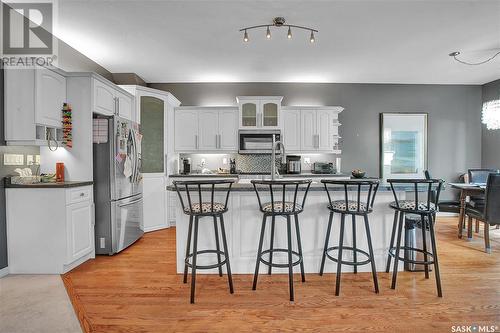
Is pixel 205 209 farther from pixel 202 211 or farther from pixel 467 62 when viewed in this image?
pixel 467 62

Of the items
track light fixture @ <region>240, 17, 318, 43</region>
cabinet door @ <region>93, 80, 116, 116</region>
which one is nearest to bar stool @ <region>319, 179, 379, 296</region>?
track light fixture @ <region>240, 17, 318, 43</region>

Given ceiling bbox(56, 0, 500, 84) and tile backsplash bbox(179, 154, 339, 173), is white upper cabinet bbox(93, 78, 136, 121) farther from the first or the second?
tile backsplash bbox(179, 154, 339, 173)

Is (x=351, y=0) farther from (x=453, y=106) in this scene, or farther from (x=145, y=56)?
(x=453, y=106)

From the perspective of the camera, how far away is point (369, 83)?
17.3 feet

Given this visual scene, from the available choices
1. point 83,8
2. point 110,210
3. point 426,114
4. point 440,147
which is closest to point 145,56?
point 83,8

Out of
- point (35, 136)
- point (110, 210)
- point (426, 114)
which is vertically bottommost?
point (110, 210)

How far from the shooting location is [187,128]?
4.83 m

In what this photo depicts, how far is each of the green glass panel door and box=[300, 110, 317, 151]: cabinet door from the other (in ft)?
8.72

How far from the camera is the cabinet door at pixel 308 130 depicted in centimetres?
487

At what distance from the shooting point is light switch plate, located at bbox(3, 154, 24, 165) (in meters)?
2.53

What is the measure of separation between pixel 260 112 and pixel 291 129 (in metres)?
0.70

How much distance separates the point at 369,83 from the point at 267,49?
9.20ft

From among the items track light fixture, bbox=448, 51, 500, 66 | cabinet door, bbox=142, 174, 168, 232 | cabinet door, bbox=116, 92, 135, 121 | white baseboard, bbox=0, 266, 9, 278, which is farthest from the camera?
cabinet door, bbox=142, 174, 168, 232

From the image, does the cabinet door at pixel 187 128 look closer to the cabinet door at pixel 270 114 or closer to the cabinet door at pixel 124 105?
the cabinet door at pixel 124 105
